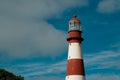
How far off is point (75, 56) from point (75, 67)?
110 centimetres

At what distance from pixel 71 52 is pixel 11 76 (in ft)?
71.6

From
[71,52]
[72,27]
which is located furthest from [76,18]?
[71,52]

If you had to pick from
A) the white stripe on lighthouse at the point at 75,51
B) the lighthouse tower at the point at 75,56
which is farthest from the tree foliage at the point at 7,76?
the white stripe on lighthouse at the point at 75,51

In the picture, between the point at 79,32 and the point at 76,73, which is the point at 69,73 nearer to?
the point at 76,73

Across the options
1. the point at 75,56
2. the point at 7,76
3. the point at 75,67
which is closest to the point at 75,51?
the point at 75,56

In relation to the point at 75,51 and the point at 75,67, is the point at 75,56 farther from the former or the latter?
the point at 75,67

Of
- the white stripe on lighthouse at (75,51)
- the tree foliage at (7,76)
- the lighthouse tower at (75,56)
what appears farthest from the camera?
the tree foliage at (7,76)

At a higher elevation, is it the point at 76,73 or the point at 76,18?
the point at 76,18

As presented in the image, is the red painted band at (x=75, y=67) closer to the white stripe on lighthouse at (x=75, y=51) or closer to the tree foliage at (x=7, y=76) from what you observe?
the white stripe on lighthouse at (x=75, y=51)

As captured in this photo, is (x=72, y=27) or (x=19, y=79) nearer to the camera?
(x=72, y=27)

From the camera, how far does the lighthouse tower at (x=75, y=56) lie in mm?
36062

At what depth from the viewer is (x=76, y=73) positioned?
36.0 m

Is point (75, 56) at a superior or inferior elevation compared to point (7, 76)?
inferior

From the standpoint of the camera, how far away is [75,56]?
3647 centimetres
